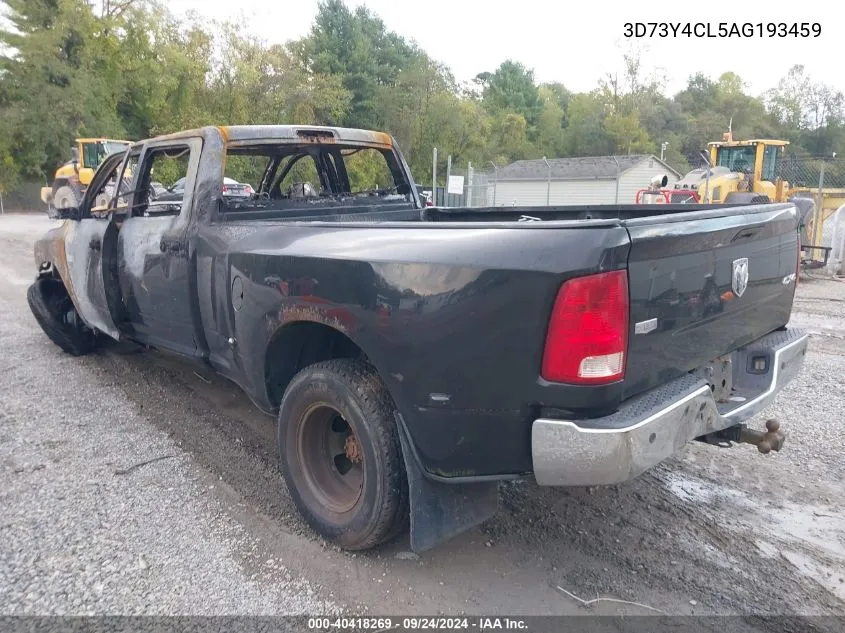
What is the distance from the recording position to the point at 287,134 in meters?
4.50

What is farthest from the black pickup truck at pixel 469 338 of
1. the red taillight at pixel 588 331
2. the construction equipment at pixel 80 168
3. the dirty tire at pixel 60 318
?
the construction equipment at pixel 80 168

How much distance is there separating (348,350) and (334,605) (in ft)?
3.92

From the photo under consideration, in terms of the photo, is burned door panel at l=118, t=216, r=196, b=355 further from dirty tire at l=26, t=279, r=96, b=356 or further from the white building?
the white building

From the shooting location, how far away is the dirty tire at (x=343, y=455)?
9.07 ft

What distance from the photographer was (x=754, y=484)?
3.71 meters

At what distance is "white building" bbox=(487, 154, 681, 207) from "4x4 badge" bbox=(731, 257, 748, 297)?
104 ft

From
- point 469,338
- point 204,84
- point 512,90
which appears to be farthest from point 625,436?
point 512,90

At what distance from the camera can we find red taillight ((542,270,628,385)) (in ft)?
7.29

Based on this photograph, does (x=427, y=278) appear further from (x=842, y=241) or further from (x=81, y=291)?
(x=842, y=241)

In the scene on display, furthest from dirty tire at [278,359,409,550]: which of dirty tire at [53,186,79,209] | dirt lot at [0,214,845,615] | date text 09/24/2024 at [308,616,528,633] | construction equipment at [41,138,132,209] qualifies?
dirty tire at [53,186,79,209]

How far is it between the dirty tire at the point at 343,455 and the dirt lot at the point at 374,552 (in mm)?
179

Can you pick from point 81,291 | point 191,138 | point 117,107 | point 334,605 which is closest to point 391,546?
point 334,605

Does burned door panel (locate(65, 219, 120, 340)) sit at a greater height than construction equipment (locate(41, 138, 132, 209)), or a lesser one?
lesser

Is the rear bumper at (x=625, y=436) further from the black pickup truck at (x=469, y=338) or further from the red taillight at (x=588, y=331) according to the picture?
the red taillight at (x=588, y=331)
